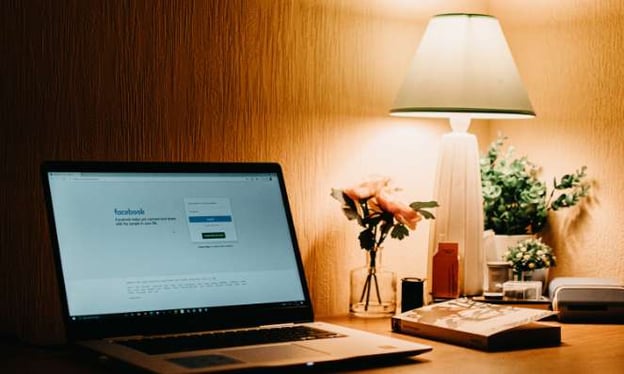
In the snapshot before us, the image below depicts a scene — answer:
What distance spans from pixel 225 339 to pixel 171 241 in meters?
0.20

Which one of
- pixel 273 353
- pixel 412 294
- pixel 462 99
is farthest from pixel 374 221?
pixel 273 353

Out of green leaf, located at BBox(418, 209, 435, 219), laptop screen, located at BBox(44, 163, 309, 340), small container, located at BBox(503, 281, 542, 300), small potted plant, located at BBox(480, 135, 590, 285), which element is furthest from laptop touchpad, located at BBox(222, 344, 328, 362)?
small potted plant, located at BBox(480, 135, 590, 285)

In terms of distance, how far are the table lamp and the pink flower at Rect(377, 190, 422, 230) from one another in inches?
6.5

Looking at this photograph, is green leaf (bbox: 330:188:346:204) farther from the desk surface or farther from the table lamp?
the desk surface

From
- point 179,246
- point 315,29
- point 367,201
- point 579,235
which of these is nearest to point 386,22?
point 315,29

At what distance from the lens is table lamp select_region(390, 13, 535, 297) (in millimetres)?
2133

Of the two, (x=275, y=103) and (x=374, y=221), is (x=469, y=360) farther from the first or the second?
(x=275, y=103)

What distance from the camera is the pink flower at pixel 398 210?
205cm

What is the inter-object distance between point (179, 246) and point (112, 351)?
0.27 meters

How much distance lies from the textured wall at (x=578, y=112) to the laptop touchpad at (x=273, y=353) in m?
0.95

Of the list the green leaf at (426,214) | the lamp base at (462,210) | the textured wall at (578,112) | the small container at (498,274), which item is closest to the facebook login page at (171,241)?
the green leaf at (426,214)

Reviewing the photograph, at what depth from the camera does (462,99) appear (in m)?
2.12

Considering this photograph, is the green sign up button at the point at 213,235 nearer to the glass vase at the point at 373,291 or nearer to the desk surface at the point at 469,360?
the desk surface at the point at 469,360

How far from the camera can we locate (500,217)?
2.34m
